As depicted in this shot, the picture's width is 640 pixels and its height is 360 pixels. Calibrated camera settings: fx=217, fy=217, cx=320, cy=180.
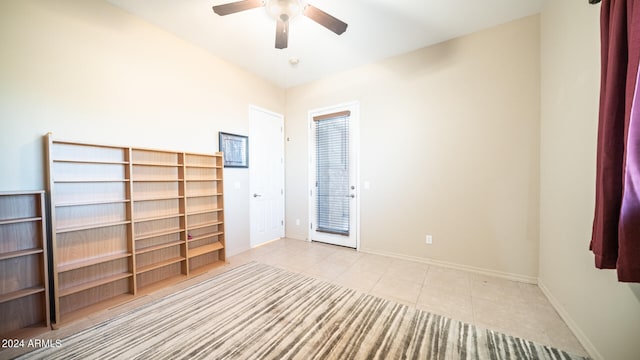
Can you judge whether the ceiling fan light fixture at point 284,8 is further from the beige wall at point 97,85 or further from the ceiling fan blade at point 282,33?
the beige wall at point 97,85

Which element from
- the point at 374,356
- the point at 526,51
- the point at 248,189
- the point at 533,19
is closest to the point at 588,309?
the point at 374,356

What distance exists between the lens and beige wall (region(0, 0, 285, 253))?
1759 millimetres

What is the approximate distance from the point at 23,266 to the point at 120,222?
645 millimetres

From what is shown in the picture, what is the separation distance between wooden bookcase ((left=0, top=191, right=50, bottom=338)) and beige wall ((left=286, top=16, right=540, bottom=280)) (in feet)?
11.4

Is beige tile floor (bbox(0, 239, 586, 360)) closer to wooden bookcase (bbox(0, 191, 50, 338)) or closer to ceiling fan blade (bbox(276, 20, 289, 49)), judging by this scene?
wooden bookcase (bbox(0, 191, 50, 338))

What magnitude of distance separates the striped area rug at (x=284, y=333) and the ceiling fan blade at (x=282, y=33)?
8.57ft

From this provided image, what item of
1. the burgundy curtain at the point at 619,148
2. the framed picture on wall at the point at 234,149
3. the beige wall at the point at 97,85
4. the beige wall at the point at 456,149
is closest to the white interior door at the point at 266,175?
the framed picture on wall at the point at 234,149

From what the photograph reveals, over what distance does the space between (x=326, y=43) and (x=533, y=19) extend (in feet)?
7.63

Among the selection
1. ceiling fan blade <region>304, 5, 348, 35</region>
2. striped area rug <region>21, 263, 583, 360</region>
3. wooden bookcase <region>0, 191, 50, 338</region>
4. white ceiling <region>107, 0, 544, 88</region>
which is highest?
white ceiling <region>107, 0, 544, 88</region>

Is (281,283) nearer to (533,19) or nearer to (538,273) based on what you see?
(538,273)

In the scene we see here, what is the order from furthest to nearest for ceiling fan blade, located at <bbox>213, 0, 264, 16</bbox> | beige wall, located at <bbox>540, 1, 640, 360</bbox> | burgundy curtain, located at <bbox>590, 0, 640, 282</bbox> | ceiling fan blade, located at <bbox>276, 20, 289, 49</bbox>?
ceiling fan blade, located at <bbox>276, 20, 289, 49</bbox> < ceiling fan blade, located at <bbox>213, 0, 264, 16</bbox> < beige wall, located at <bbox>540, 1, 640, 360</bbox> < burgundy curtain, located at <bbox>590, 0, 640, 282</bbox>

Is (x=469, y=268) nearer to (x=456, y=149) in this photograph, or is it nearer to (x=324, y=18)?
(x=456, y=149)

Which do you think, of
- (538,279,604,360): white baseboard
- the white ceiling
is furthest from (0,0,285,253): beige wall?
(538,279,604,360): white baseboard

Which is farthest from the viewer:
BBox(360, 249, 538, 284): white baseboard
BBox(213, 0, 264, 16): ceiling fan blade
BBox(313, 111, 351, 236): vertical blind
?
BBox(313, 111, 351, 236): vertical blind
